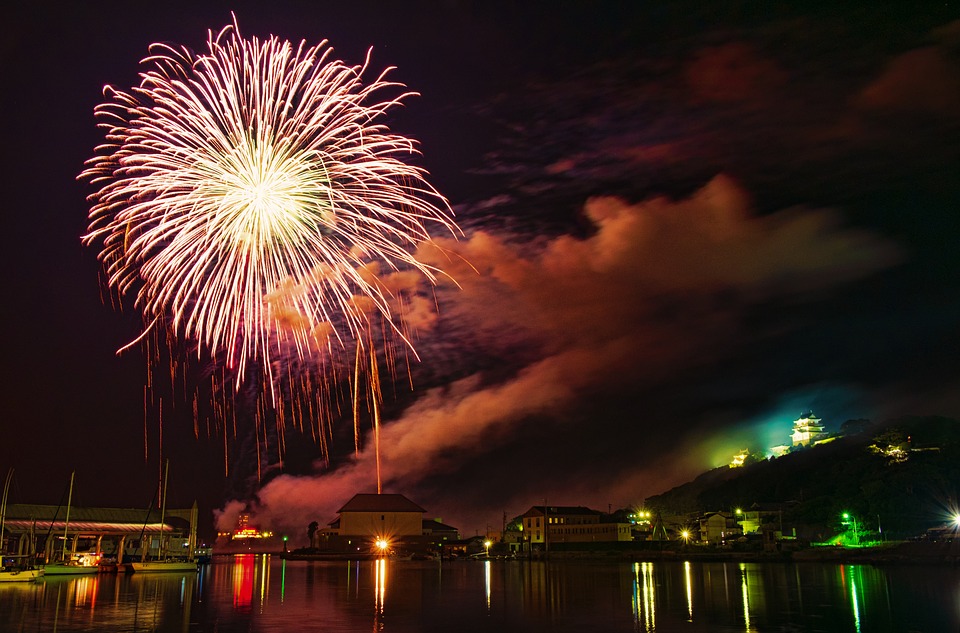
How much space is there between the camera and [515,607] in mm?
32094

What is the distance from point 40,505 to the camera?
96438mm

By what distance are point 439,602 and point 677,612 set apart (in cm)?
1147

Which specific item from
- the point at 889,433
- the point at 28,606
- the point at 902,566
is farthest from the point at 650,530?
the point at 28,606

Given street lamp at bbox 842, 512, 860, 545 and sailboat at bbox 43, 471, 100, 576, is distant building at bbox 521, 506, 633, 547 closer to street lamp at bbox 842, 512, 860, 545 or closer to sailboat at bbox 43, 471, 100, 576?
street lamp at bbox 842, 512, 860, 545

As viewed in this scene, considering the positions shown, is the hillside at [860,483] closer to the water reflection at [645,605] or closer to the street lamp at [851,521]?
the street lamp at [851,521]

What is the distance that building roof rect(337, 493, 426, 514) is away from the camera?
131 m

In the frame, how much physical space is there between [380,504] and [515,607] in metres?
104

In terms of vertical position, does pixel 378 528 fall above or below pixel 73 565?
above

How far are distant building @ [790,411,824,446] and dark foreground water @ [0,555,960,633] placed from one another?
138740 mm

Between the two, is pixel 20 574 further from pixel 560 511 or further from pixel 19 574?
pixel 560 511

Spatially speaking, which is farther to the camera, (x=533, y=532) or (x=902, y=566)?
(x=533, y=532)

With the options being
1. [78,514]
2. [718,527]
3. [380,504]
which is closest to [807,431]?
[718,527]

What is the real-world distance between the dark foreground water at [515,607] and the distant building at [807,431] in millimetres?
138740

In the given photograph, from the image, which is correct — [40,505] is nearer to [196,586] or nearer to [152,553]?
[152,553]
